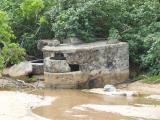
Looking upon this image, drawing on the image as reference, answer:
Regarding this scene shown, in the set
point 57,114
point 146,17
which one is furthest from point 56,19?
point 57,114

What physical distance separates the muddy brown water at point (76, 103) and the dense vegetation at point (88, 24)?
3.47 metres

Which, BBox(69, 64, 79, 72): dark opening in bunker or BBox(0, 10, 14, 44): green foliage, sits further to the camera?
BBox(69, 64, 79, 72): dark opening in bunker

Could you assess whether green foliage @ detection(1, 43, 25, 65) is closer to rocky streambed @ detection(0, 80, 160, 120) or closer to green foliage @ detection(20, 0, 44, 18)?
rocky streambed @ detection(0, 80, 160, 120)

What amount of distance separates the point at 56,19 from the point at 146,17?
4.81m

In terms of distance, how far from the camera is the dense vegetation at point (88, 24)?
23.4 metres

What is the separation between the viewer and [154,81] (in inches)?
889

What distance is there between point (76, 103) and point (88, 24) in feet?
20.7

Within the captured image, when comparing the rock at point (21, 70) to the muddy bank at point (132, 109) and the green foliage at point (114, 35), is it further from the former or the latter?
the muddy bank at point (132, 109)

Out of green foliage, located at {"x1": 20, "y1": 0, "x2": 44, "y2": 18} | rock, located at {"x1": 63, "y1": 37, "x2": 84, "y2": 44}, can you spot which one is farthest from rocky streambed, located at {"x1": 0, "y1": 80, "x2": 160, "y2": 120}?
green foliage, located at {"x1": 20, "y1": 0, "x2": 44, "y2": 18}

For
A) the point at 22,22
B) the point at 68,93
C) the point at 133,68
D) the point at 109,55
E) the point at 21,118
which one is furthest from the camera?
the point at 22,22

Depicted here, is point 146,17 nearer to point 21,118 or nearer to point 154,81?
point 154,81

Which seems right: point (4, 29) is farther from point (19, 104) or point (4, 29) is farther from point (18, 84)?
point (19, 104)

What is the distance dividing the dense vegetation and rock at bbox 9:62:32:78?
32.8 inches

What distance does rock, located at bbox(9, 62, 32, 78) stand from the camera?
24.5m
